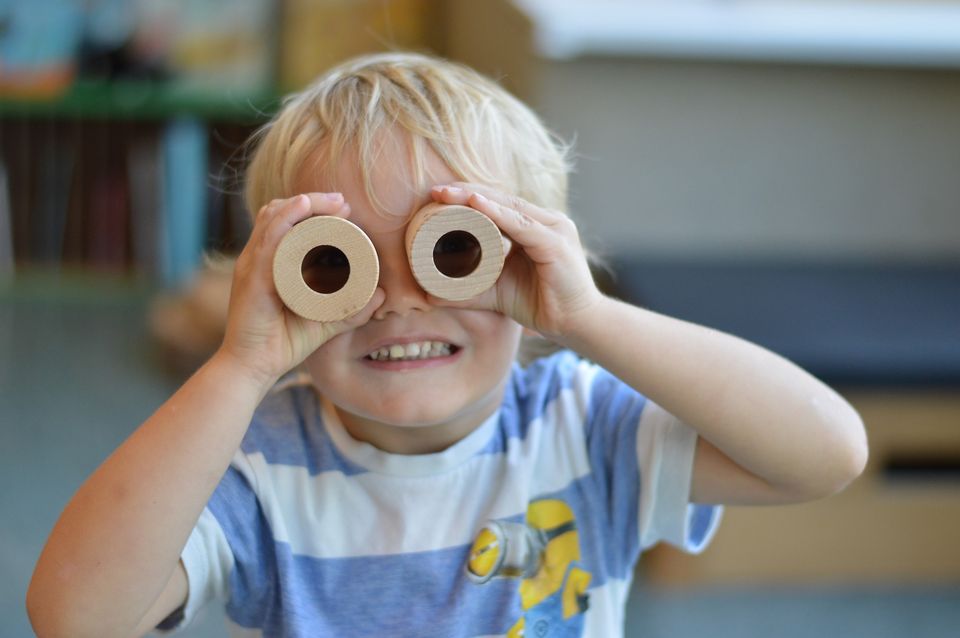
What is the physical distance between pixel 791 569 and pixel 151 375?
146 cm

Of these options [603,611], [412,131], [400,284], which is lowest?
[603,611]

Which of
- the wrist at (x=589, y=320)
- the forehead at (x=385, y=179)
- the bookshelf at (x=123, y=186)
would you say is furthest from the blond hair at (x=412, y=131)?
the bookshelf at (x=123, y=186)

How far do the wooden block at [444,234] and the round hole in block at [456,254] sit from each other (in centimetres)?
6

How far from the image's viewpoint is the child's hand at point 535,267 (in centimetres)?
75

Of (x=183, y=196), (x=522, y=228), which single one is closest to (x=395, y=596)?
(x=522, y=228)

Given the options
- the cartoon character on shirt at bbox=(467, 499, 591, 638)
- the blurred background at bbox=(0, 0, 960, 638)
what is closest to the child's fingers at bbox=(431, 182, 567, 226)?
the cartoon character on shirt at bbox=(467, 499, 591, 638)

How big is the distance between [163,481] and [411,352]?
180mm

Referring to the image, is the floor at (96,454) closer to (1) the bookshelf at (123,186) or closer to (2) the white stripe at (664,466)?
(1) the bookshelf at (123,186)

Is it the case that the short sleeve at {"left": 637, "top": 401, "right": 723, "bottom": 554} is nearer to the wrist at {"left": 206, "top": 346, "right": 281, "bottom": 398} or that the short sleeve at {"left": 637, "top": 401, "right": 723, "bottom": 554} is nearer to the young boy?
the young boy

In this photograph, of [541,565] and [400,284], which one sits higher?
[400,284]

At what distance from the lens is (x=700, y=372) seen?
82cm

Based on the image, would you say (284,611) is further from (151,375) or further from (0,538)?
(151,375)

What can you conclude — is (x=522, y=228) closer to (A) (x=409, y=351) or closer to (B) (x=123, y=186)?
(A) (x=409, y=351)

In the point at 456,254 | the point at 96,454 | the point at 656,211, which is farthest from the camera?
the point at 656,211
